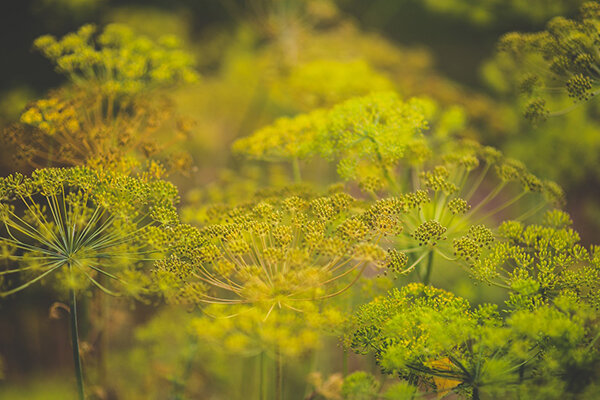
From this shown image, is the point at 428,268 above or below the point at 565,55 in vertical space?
below

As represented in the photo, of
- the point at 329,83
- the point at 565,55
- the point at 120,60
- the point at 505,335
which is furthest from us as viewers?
the point at 329,83

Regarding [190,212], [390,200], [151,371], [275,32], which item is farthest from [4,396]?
[275,32]

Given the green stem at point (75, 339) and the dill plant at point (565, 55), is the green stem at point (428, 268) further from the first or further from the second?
the green stem at point (75, 339)

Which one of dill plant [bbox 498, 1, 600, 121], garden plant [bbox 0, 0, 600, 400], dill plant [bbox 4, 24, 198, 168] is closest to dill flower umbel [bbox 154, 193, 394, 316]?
garden plant [bbox 0, 0, 600, 400]

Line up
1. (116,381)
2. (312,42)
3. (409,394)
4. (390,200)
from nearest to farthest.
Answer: (409,394) < (390,200) < (116,381) < (312,42)

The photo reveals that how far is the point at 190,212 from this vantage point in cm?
164

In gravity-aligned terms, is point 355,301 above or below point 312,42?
below

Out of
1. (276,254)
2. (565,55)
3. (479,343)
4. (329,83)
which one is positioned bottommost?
(479,343)

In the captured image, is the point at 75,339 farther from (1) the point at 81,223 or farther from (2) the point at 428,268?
(2) the point at 428,268

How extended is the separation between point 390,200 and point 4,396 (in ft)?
9.03

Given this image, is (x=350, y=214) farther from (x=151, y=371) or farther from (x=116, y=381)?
(x=116, y=381)

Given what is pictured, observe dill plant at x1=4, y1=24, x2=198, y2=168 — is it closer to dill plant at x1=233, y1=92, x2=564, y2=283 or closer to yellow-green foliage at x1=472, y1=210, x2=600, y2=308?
dill plant at x1=233, y1=92, x2=564, y2=283

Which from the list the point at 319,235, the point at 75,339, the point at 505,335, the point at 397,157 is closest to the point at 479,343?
the point at 505,335

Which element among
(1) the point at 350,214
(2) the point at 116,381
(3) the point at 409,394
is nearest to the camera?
(3) the point at 409,394
